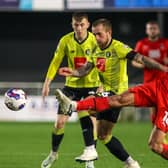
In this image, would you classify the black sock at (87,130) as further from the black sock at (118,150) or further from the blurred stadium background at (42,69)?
the blurred stadium background at (42,69)

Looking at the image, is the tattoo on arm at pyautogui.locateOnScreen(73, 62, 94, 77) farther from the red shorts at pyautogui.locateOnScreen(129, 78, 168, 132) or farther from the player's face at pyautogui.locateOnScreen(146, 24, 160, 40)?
the player's face at pyautogui.locateOnScreen(146, 24, 160, 40)

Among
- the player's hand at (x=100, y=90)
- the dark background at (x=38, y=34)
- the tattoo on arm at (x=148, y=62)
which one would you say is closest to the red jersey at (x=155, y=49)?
the player's hand at (x=100, y=90)

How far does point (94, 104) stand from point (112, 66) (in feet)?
3.85

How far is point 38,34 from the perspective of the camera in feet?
86.4

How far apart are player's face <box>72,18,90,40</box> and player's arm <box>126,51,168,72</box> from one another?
1057 mm

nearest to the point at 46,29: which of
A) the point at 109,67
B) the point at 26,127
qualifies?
the point at 26,127

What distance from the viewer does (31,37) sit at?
26.4 metres

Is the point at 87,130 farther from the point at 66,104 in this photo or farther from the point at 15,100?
the point at 66,104

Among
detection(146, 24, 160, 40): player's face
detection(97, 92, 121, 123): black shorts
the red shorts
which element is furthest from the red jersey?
the red shorts

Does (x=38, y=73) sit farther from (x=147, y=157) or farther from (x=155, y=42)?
(x=147, y=157)

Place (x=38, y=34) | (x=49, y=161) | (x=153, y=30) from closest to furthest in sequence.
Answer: (x=49, y=161) → (x=153, y=30) → (x=38, y=34)

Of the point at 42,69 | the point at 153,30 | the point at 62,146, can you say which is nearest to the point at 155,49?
the point at 153,30

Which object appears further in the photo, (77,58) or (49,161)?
(77,58)

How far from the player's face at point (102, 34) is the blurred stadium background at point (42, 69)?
183cm
